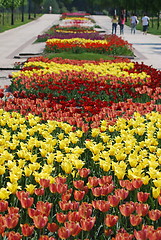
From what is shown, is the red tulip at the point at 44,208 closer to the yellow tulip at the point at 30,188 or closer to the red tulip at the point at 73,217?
the red tulip at the point at 73,217

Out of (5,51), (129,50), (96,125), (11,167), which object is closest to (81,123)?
(96,125)

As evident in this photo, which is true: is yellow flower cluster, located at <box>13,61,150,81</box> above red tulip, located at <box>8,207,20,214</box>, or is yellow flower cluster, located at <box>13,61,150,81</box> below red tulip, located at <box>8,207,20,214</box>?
above

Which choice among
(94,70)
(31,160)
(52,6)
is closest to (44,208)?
(31,160)

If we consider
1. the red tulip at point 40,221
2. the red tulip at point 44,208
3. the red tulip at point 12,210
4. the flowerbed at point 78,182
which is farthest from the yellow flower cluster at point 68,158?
the red tulip at point 40,221

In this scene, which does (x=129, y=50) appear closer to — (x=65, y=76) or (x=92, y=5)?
(x=65, y=76)

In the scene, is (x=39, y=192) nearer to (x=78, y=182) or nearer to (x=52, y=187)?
(x=52, y=187)

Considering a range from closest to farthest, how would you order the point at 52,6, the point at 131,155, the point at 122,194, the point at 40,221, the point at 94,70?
the point at 40,221
the point at 122,194
the point at 131,155
the point at 94,70
the point at 52,6

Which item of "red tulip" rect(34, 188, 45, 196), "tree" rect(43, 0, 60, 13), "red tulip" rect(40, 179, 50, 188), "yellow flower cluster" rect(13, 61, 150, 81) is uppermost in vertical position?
"tree" rect(43, 0, 60, 13)

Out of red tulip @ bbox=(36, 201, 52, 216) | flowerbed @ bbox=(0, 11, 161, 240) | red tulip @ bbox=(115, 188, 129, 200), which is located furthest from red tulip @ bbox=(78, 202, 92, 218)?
red tulip @ bbox=(115, 188, 129, 200)

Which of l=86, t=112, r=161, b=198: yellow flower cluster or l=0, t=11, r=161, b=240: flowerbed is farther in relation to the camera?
l=86, t=112, r=161, b=198: yellow flower cluster

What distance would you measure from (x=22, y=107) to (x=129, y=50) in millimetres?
13823

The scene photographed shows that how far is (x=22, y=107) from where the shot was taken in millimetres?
6816

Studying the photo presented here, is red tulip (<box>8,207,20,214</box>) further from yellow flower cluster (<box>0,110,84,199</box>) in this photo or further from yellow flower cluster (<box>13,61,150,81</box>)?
yellow flower cluster (<box>13,61,150,81</box>)

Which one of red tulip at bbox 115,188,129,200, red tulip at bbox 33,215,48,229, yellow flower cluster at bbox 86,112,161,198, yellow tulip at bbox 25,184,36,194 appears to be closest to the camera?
red tulip at bbox 33,215,48,229
